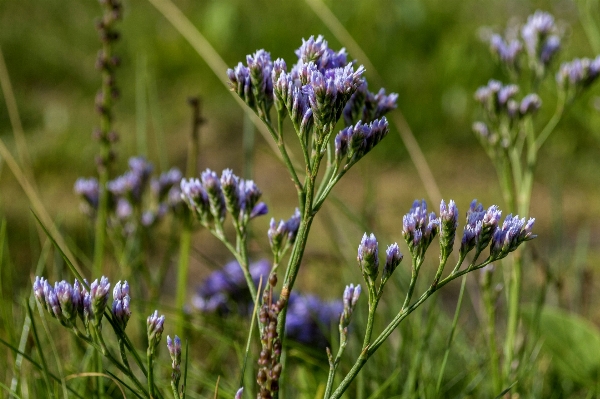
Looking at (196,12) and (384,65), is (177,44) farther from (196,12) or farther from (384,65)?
(384,65)

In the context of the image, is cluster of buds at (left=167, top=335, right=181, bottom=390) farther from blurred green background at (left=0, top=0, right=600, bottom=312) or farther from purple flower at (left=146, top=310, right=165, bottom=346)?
blurred green background at (left=0, top=0, right=600, bottom=312)

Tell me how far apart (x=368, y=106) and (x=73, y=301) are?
1.79ft

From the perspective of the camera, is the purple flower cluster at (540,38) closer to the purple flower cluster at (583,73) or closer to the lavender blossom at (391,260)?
the purple flower cluster at (583,73)

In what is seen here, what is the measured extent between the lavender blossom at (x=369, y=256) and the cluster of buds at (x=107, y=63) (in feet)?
3.05

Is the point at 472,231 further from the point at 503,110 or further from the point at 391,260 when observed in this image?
the point at 503,110

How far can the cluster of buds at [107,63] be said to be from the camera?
1.60 metres

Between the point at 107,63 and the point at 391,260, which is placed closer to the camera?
the point at 391,260

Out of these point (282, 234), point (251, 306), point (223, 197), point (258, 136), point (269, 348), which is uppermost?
point (258, 136)

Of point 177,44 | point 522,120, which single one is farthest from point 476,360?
point 177,44

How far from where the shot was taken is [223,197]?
115 cm

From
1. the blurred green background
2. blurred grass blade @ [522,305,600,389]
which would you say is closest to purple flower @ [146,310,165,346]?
blurred grass blade @ [522,305,600,389]

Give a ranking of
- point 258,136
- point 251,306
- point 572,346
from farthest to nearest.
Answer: point 258,136 → point 251,306 → point 572,346

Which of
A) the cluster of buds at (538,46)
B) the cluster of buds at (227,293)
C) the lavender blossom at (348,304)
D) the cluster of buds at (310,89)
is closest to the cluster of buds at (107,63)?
the cluster of buds at (227,293)

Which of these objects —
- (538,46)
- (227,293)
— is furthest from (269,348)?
(538,46)
